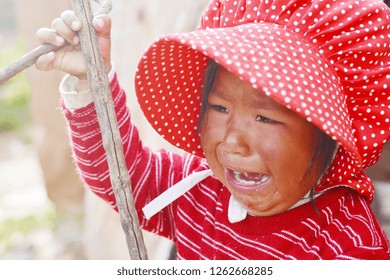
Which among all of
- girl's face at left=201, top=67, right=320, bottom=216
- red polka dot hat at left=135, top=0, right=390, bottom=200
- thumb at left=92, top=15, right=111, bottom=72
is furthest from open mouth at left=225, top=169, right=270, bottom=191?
thumb at left=92, top=15, right=111, bottom=72

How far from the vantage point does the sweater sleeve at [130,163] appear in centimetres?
94

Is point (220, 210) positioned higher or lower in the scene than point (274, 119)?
lower

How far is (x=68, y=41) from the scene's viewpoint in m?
0.82

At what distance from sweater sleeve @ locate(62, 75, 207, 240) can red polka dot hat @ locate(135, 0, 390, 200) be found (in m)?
0.09

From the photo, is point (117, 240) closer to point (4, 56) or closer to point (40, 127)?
point (40, 127)

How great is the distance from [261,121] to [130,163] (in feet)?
0.96

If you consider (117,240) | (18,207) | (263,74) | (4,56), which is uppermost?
(263,74)

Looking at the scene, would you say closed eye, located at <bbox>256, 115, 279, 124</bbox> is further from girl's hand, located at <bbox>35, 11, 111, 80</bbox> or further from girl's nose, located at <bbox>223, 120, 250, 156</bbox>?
girl's hand, located at <bbox>35, 11, 111, 80</bbox>

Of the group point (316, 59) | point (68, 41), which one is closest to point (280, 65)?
point (316, 59)

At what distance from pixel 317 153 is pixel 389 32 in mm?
189

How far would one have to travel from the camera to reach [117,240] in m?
2.08

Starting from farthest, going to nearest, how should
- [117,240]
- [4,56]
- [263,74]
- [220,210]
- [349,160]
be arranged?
[4,56], [117,240], [220,210], [349,160], [263,74]

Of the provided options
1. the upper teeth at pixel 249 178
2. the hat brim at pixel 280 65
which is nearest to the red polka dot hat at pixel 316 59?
the hat brim at pixel 280 65
